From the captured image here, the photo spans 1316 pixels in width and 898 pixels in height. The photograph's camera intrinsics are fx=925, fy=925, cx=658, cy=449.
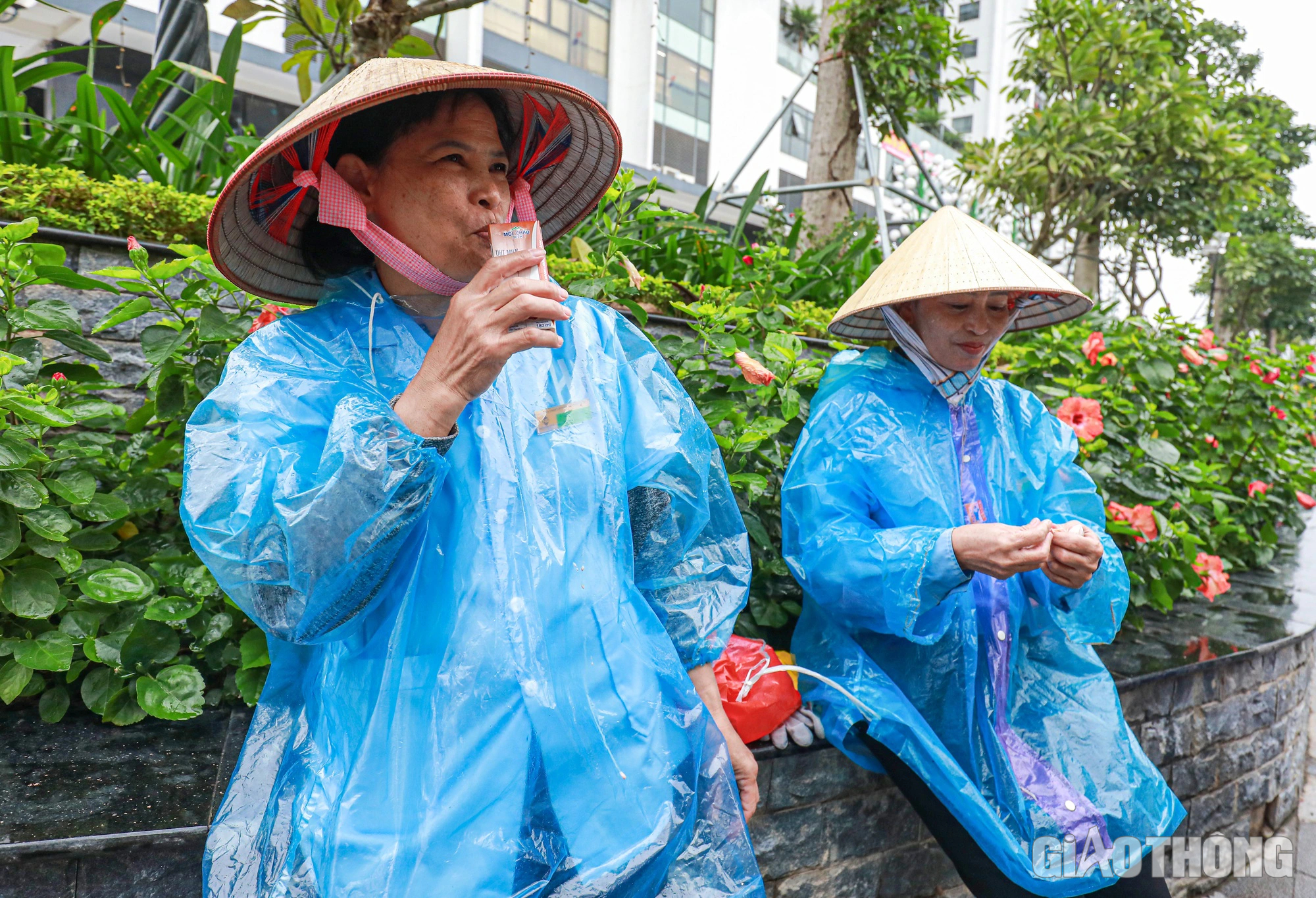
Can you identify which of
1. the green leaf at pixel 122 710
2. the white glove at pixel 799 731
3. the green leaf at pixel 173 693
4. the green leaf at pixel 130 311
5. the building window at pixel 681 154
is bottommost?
the white glove at pixel 799 731

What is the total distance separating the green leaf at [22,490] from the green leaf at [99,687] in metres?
0.39

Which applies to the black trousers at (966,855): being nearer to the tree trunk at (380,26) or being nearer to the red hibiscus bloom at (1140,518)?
the red hibiscus bloom at (1140,518)

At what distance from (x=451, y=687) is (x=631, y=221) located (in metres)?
2.95

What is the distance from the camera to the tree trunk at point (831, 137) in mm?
6184

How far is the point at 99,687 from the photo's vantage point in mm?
2000

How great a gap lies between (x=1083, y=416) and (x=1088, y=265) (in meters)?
9.35

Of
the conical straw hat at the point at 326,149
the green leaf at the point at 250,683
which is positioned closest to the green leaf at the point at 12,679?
the green leaf at the point at 250,683

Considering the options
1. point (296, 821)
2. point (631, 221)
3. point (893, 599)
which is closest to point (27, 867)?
point (296, 821)

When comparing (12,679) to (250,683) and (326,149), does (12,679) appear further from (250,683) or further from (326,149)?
(326,149)

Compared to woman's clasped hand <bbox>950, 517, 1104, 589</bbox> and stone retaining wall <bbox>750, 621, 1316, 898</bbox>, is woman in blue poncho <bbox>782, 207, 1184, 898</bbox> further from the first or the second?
stone retaining wall <bbox>750, 621, 1316, 898</bbox>

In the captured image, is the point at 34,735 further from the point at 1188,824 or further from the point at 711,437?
the point at 1188,824

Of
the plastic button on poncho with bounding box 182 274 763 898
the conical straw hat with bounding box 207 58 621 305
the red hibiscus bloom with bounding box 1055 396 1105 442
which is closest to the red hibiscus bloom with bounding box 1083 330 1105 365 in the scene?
the red hibiscus bloom with bounding box 1055 396 1105 442

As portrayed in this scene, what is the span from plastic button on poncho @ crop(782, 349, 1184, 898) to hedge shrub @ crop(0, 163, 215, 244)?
2322 millimetres

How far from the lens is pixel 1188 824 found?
2.92m
